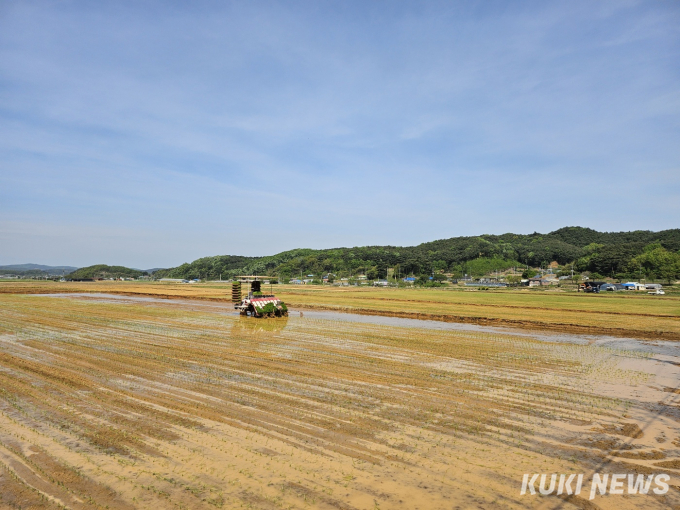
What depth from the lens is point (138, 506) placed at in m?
5.63

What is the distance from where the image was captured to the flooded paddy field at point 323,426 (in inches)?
237

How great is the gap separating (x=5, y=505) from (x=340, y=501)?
4528 millimetres

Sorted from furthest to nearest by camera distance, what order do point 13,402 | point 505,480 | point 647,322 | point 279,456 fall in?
point 647,322 < point 13,402 < point 279,456 < point 505,480

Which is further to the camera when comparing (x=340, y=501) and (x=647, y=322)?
(x=647, y=322)

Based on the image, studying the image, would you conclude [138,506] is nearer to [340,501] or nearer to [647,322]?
[340,501]

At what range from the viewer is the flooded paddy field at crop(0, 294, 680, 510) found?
602 cm

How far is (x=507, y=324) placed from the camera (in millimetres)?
29531

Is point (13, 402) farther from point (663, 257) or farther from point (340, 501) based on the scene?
point (663, 257)

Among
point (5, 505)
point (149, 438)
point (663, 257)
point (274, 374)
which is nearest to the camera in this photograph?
point (5, 505)

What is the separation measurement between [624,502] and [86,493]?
7.60 meters

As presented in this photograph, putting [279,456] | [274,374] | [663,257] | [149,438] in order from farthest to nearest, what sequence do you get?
[663,257] < [274,374] < [149,438] < [279,456]

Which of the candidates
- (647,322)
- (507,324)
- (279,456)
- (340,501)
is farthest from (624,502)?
(647,322)

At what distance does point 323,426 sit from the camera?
27.8 ft

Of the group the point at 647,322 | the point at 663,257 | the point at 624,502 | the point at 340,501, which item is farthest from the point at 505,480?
the point at 663,257
